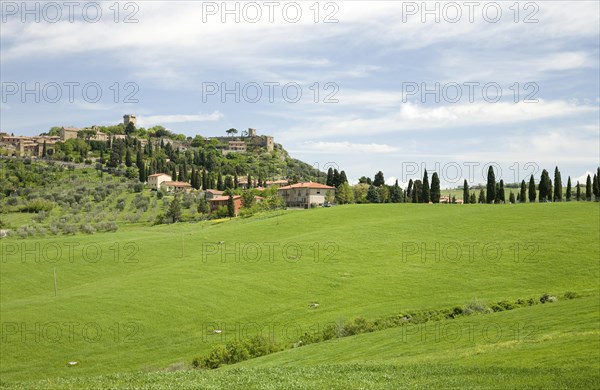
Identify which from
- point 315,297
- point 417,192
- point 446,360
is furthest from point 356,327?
point 417,192

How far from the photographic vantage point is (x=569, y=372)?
21344mm

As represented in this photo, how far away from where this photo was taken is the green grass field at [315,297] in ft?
78.9

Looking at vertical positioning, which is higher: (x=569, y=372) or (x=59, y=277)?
(x=569, y=372)

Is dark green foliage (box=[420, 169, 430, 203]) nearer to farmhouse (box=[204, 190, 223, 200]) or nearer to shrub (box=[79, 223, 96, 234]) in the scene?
shrub (box=[79, 223, 96, 234])

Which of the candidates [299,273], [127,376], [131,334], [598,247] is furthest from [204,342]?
[598,247]

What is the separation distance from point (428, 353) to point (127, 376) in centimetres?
1743

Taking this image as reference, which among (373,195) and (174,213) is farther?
(373,195)

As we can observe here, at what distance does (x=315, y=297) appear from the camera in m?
59.2

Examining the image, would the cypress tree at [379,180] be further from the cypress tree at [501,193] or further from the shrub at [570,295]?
the shrub at [570,295]

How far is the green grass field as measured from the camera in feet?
78.9

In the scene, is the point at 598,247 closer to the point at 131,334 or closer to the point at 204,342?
the point at 204,342

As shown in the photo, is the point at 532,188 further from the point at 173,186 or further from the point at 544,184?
the point at 173,186

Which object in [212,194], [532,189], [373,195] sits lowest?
[212,194]

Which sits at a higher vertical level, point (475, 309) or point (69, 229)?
point (69, 229)
